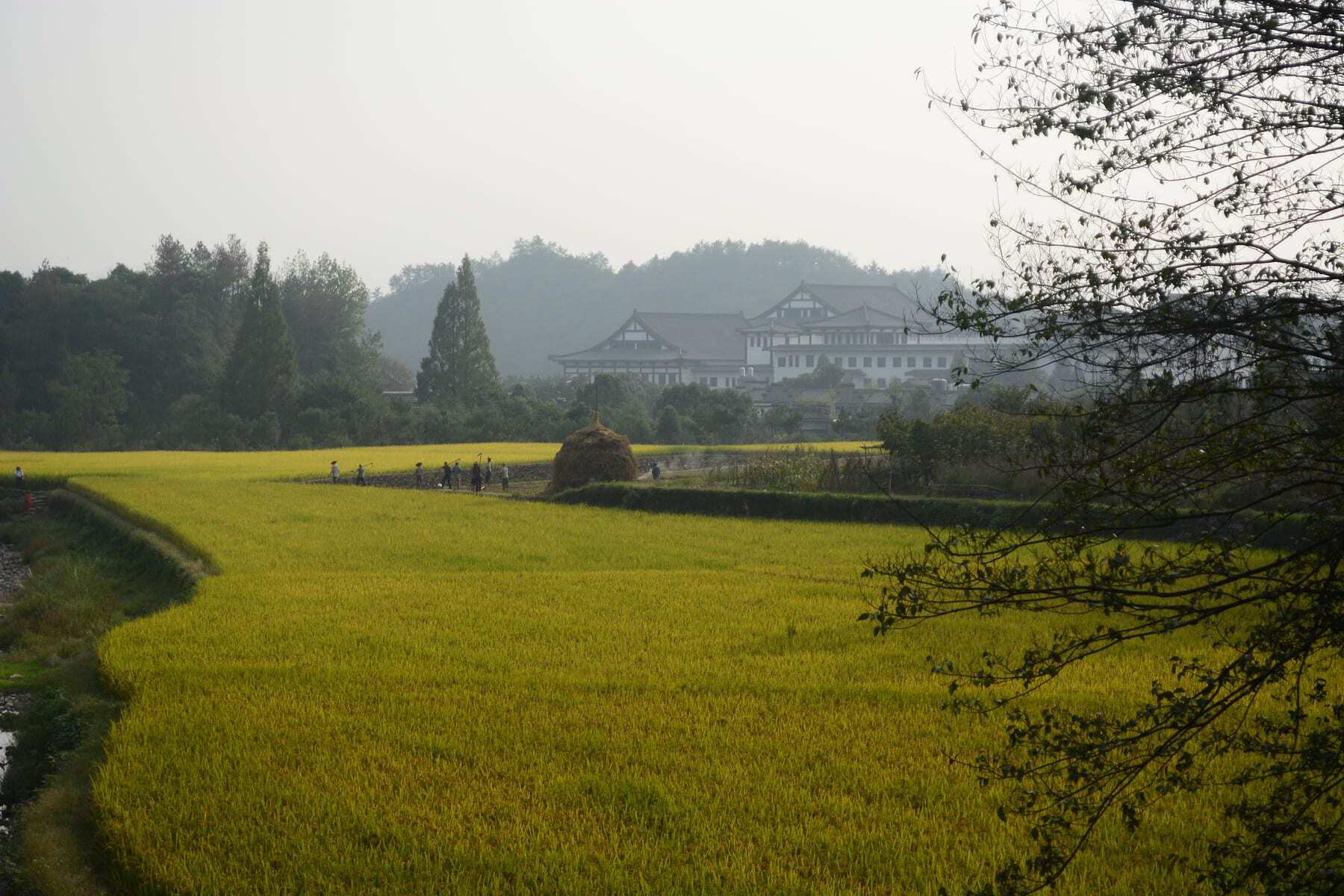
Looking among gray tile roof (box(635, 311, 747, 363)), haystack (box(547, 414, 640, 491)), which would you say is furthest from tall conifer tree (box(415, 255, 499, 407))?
haystack (box(547, 414, 640, 491))

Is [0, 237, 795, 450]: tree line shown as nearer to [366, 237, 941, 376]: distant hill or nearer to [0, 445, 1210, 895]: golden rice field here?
[0, 445, 1210, 895]: golden rice field

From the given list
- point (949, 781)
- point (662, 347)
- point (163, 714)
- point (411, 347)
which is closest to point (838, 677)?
point (949, 781)

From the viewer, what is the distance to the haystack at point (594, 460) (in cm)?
2594

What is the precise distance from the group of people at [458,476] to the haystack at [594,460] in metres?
2.43

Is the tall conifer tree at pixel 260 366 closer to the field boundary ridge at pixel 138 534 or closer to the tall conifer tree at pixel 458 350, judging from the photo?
the tall conifer tree at pixel 458 350

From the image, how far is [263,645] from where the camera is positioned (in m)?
9.64

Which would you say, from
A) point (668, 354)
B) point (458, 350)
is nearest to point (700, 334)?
point (668, 354)

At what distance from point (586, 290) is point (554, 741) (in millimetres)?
90112

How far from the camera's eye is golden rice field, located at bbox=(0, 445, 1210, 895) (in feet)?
17.1

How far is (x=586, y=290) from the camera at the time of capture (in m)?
95.6

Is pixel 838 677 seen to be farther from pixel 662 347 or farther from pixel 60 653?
pixel 662 347

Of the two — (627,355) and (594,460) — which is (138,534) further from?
(627,355)

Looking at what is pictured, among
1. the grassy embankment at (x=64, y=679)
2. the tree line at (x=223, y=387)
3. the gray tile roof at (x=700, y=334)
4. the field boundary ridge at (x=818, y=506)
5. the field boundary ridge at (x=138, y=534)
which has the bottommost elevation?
the grassy embankment at (x=64, y=679)

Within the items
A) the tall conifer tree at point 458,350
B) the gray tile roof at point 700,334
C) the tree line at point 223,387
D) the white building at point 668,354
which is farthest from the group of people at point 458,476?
the gray tile roof at point 700,334
